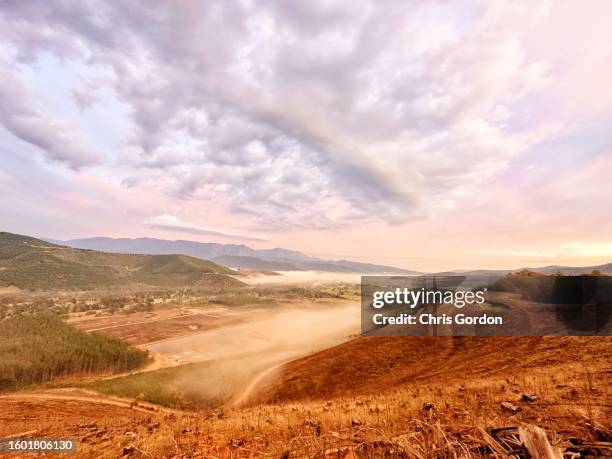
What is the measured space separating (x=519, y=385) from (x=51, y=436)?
1988 centimetres

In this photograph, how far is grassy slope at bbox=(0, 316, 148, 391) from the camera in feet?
122

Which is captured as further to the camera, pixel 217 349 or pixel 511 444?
pixel 217 349

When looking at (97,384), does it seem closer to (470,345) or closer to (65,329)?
(65,329)

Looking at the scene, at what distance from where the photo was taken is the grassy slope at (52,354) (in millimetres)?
37188

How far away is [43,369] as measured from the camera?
129ft

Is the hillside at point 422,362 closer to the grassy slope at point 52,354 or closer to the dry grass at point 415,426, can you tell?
the dry grass at point 415,426

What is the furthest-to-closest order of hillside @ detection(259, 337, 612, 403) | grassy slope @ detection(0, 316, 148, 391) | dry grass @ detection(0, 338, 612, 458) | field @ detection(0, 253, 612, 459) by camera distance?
1. grassy slope @ detection(0, 316, 148, 391)
2. hillside @ detection(259, 337, 612, 403)
3. field @ detection(0, 253, 612, 459)
4. dry grass @ detection(0, 338, 612, 458)

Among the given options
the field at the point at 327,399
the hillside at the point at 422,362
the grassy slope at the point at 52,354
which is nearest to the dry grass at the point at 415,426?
the field at the point at 327,399

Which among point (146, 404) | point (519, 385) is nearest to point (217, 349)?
point (146, 404)

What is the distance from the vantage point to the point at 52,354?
138 feet

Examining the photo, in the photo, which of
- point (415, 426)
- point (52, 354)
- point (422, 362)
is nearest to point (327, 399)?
point (422, 362)

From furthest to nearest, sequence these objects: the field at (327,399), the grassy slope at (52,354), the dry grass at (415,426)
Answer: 1. the grassy slope at (52,354)
2. the field at (327,399)
3. the dry grass at (415,426)

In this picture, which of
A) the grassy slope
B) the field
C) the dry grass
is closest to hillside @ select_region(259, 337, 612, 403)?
the field

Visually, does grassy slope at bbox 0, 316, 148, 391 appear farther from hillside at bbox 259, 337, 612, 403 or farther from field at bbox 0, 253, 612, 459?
hillside at bbox 259, 337, 612, 403
